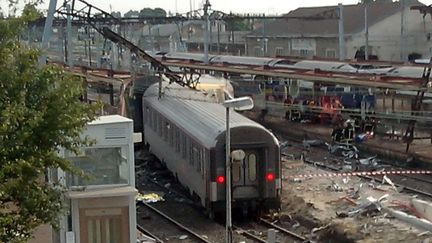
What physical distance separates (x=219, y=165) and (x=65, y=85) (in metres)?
8.10

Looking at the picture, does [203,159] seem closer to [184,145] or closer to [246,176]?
[246,176]

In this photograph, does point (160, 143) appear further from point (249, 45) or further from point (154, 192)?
point (249, 45)

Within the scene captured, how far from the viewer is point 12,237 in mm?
9117

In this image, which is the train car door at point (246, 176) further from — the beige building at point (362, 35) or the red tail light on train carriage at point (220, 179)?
the beige building at point (362, 35)

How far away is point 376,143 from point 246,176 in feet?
37.9

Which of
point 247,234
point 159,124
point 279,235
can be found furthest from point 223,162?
point 159,124

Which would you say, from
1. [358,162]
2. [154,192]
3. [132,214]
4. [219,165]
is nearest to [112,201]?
[132,214]

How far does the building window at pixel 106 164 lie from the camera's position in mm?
12398

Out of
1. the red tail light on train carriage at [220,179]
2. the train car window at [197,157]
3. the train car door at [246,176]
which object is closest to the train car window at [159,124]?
the train car window at [197,157]

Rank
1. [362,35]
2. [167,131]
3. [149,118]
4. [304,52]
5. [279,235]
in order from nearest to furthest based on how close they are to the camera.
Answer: [279,235] → [167,131] → [149,118] → [362,35] → [304,52]

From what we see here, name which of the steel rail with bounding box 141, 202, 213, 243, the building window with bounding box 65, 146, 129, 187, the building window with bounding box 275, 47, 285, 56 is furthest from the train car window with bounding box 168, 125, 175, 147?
the building window with bounding box 275, 47, 285, 56

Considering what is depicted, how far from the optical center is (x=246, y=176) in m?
17.4

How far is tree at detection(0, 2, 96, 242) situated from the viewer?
872 centimetres

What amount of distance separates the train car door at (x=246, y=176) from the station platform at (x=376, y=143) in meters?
8.51
